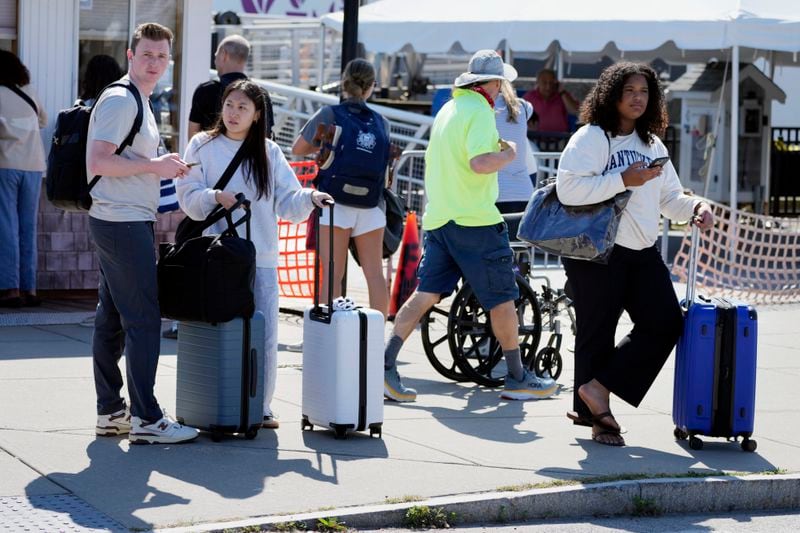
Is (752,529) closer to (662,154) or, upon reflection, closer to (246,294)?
(662,154)

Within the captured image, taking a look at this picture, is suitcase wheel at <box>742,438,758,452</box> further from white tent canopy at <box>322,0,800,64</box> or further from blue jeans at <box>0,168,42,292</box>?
white tent canopy at <box>322,0,800,64</box>

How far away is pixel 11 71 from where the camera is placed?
10117 millimetres

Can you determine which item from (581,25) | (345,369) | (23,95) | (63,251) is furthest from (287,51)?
(345,369)

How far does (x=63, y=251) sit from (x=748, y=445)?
5.96 meters

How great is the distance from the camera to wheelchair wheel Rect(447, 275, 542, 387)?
8.35m

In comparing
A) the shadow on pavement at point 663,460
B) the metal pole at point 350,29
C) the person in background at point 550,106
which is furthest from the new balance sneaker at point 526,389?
the person in background at point 550,106

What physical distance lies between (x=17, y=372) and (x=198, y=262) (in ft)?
7.39

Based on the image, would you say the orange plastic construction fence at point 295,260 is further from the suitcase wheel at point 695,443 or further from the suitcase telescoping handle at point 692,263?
the suitcase wheel at point 695,443

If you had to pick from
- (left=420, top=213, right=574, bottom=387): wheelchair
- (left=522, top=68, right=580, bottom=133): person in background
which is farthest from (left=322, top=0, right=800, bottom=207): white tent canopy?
(left=420, top=213, right=574, bottom=387): wheelchair

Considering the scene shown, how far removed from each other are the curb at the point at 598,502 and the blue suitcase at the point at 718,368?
507 mm

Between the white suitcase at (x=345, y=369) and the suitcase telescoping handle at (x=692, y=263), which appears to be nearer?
the white suitcase at (x=345, y=369)

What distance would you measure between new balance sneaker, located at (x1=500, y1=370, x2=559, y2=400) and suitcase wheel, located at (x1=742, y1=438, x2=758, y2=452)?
55.8 inches

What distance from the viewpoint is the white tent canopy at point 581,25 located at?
1492cm

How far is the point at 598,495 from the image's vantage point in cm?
591
